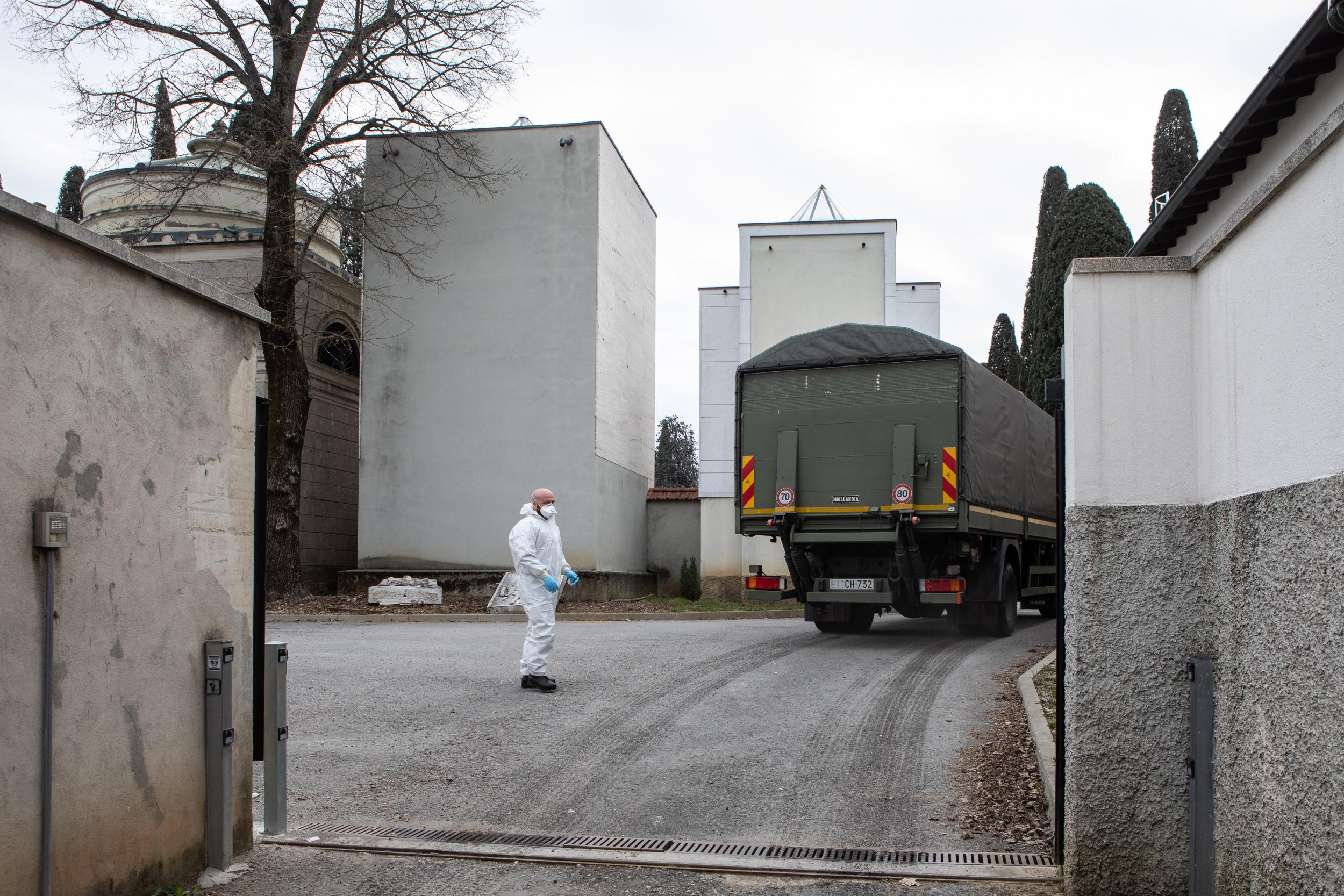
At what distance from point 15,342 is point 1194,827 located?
4.53 metres

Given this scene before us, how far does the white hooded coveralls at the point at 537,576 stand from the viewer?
9.09 meters

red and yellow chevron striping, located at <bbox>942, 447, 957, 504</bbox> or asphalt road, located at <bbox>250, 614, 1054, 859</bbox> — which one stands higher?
red and yellow chevron striping, located at <bbox>942, 447, 957, 504</bbox>

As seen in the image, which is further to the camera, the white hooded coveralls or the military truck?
the military truck

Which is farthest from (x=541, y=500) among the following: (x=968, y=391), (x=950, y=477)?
(x=968, y=391)

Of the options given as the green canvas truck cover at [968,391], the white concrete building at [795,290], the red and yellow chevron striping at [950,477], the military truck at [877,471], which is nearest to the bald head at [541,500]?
the military truck at [877,471]

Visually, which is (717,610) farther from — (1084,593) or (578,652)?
(1084,593)

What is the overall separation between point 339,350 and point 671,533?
885 centimetres

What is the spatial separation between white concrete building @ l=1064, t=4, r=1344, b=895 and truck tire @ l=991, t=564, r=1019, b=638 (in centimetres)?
920

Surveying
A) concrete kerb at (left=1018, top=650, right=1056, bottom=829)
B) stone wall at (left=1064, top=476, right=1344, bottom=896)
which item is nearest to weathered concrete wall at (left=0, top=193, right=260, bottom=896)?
stone wall at (left=1064, top=476, right=1344, bottom=896)

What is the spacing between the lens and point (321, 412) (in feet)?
78.8

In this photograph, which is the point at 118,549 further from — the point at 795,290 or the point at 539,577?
the point at 795,290

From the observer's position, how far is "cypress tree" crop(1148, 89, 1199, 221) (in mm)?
26281

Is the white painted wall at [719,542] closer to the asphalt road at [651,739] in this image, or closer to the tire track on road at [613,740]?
the asphalt road at [651,739]

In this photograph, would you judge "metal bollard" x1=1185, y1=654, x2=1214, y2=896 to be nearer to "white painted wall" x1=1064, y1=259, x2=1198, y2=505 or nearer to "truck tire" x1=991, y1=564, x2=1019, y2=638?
"white painted wall" x1=1064, y1=259, x2=1198, y2=505
